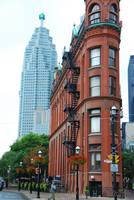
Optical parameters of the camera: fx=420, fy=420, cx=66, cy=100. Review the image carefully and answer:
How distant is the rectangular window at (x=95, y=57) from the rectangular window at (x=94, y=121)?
526 cm

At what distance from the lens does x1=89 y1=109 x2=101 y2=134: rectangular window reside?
148 ft

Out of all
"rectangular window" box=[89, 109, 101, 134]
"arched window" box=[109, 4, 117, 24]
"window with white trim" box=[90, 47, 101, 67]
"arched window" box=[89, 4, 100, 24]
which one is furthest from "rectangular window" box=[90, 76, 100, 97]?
"arched window" box=[109, 4, 117, 24]

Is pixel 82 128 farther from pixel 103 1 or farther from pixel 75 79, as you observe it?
pixel 103 1

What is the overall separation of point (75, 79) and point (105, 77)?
9827mm

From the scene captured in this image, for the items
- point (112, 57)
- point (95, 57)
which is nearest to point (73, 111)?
point (95, 57)

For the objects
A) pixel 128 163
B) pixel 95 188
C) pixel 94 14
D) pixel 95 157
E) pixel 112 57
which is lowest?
pixel 95 188

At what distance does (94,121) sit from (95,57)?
717 cm

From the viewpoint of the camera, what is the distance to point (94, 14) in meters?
48.2

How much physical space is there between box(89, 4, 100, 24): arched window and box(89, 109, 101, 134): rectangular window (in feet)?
34.4

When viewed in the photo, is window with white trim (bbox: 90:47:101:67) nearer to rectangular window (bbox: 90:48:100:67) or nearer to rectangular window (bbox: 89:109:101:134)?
rectangular window (bbox: 90:48:100:67)

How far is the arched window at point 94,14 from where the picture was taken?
47753 mm

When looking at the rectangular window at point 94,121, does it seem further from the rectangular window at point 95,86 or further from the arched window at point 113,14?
the arched window at point 113,14

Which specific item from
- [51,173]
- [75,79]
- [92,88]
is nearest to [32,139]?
[51,173]

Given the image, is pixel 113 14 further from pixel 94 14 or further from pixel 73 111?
pixel 73 111
